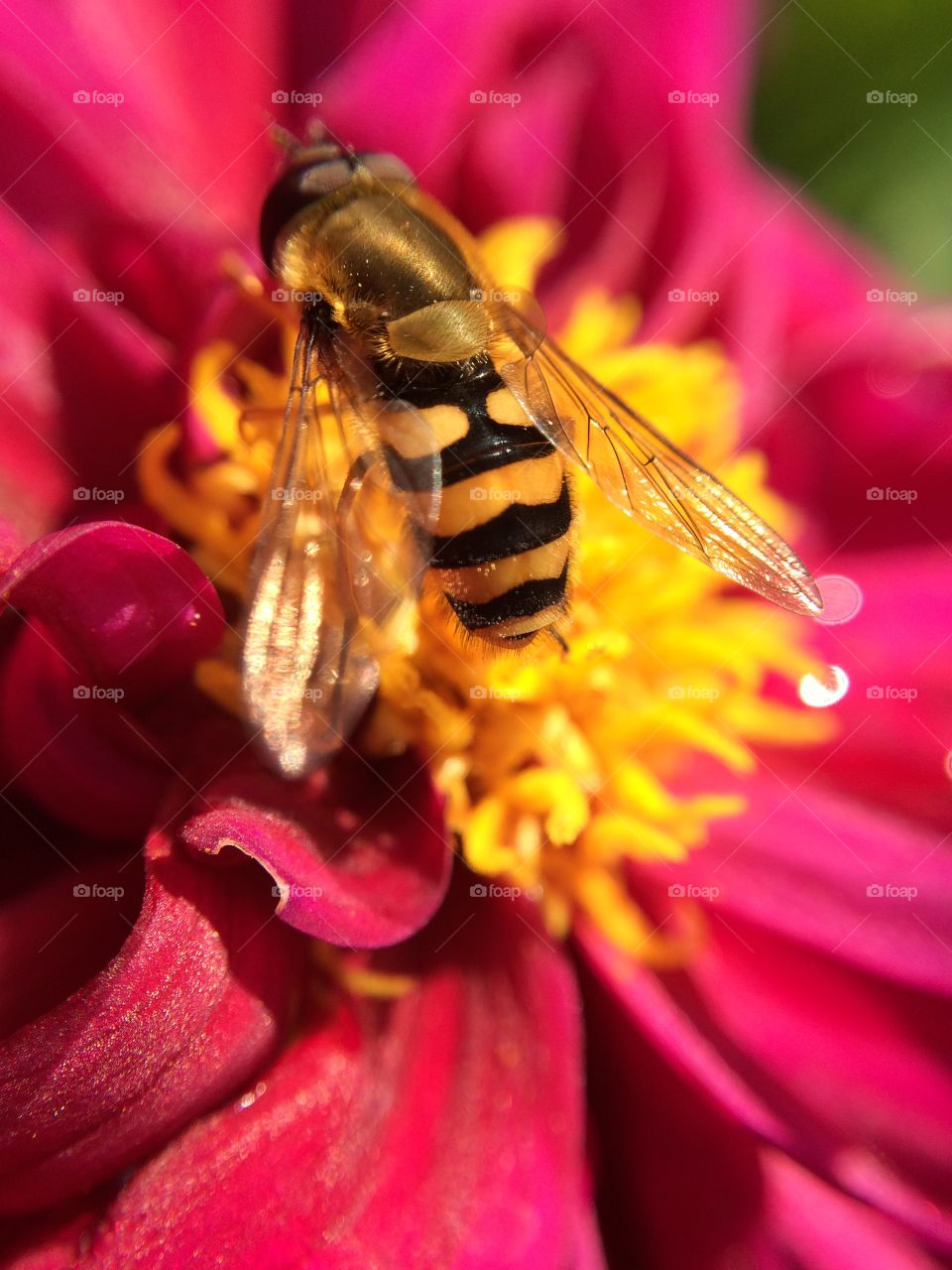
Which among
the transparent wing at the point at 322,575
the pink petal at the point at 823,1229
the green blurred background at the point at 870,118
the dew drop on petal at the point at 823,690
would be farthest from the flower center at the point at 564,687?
the green blurred background at the point at 870,118

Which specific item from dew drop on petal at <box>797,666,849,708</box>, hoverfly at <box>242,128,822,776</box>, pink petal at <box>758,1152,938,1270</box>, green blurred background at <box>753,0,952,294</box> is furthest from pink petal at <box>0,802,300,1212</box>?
green blurred background at <box>753,0,952,294</box>

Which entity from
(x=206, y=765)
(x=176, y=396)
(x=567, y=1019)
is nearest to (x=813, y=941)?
(x=567, y=1019)

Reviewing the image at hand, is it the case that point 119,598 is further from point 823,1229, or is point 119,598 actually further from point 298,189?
point 823,1229

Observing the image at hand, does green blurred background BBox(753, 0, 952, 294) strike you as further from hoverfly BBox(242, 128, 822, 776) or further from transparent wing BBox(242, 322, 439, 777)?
transparent wing BBox(242, 322, 439, 777)

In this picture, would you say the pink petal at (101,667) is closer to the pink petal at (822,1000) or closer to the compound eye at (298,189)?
the compound eye at (298,189)

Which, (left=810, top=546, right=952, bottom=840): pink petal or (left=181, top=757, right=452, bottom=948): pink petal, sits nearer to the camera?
(left=181, top=757, right=452, bottom=948): pink petal

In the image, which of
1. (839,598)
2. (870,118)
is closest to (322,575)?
(839,598)
